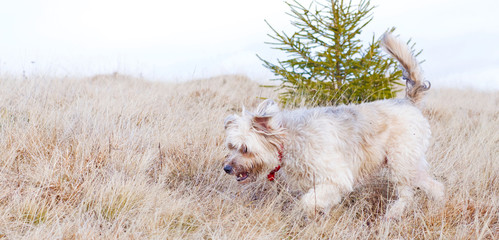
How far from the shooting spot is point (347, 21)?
682 cm

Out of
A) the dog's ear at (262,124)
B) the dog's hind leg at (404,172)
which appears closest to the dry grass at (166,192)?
the dog's hind leg at (404,172)

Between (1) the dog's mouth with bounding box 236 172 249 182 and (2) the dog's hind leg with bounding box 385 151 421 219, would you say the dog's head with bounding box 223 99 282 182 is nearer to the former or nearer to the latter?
(1) the dog's mouth with bounding box 236 172 249 182

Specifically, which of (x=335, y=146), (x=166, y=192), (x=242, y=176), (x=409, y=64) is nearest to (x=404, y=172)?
(x=335, y=146)

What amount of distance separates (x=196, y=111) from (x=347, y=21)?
9.71 ft

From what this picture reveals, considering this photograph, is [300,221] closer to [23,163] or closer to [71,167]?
[71,167]

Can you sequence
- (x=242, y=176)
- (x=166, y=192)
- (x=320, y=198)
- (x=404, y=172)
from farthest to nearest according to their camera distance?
(x=404, y=172) → (x=166, y=192) → (x=242, y=176) → (x=320, y=198)

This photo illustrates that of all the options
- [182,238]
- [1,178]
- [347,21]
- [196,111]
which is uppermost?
[347,21]

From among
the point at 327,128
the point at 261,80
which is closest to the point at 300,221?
the point at 327,128

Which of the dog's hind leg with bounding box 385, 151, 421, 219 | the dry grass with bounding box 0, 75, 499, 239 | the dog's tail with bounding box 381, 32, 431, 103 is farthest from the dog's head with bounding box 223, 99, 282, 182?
the dog's tail with bounding box 381, 32, 431, 103

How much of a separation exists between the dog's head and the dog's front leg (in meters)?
0.49

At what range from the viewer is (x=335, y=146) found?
4113 mm

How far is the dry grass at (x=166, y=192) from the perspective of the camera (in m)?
3.70

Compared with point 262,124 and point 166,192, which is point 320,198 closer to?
point 262,124

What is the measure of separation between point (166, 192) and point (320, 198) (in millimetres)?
1554
